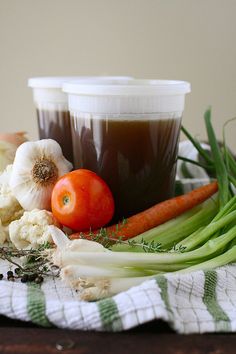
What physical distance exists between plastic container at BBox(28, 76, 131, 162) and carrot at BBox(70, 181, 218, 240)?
0.84 feet

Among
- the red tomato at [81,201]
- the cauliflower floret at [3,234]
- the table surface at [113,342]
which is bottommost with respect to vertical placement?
the cauliflower floret at [3,234]

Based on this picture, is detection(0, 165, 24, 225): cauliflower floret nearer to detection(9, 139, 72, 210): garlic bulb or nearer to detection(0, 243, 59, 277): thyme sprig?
detection(9, 139, 72, 210): garlic bulb

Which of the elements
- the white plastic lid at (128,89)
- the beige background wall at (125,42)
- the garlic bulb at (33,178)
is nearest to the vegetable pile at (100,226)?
the garlic bulb at (33,178)

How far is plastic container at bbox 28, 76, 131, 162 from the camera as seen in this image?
41.8 inches

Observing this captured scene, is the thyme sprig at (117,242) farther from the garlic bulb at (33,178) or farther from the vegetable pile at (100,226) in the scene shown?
the garlic bulb at (33,178)

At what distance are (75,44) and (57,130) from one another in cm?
76

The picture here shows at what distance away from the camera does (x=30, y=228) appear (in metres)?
0.83

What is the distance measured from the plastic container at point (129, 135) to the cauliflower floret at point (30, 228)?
14 cm

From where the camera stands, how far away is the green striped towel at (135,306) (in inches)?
22.2

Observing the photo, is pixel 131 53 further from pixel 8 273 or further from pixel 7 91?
pixel 8 273

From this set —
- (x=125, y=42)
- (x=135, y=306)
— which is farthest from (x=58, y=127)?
(x=125, y=42)

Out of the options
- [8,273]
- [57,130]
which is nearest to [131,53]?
[57,130]

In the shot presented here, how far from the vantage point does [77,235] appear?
0.83 metres

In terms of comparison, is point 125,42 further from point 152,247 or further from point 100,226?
point 152,247
